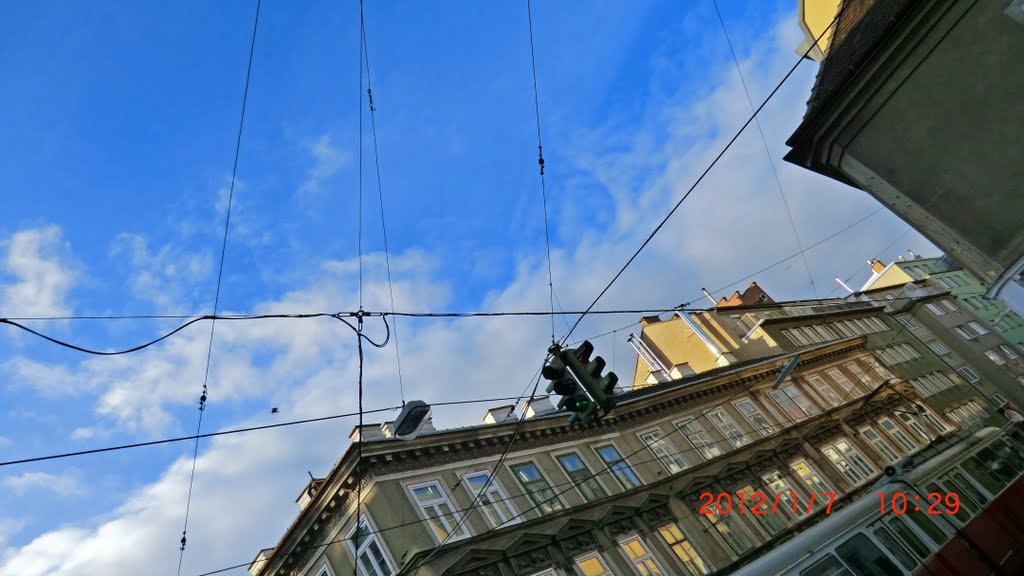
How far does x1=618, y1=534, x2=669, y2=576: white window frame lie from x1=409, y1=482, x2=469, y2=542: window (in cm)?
514

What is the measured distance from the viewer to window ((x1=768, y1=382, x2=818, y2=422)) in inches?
1086

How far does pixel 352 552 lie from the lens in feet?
48.3

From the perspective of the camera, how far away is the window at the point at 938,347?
42250 millimetres

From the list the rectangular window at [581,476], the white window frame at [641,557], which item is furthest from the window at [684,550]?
the rectangular window at [581,476]

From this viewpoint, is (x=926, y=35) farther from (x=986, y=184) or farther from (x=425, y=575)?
(x=425, y=575)

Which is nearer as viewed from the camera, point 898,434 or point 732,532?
point 732,532

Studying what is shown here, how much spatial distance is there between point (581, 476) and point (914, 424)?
24392 mm

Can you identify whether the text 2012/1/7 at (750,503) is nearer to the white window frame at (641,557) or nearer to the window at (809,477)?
the window at (809,477)

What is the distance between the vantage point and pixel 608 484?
1877 centimetres

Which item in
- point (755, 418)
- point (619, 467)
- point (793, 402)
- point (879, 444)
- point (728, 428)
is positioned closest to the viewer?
point (619, 467)

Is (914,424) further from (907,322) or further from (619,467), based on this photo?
(619,467)

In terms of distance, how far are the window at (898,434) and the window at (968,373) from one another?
1513cm

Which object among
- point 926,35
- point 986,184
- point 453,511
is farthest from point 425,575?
point 926,35

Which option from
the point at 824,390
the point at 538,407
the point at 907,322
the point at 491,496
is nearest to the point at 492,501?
the point at 491,496
